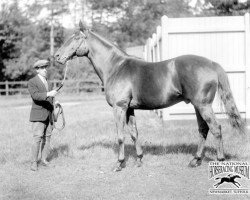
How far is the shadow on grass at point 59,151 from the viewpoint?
285 inches

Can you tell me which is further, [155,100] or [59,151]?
[59,151]

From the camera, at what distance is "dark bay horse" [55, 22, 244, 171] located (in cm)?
573

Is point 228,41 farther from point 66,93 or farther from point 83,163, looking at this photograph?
point 66,93

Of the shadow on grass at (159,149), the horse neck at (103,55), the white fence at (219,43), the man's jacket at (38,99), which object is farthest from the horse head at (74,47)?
the white fence at (219,43)

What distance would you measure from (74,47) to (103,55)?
0.54m

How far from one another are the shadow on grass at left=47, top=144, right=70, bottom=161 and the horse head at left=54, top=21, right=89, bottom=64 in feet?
6.51

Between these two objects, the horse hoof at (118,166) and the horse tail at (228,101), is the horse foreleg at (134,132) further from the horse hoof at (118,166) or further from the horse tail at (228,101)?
the horse tail at (228,101)

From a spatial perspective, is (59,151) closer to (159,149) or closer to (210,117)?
(159,149)

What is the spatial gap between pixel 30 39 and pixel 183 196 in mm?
32766

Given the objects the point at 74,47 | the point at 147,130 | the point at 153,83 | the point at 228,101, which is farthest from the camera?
the point at 147,130

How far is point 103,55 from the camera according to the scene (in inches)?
257

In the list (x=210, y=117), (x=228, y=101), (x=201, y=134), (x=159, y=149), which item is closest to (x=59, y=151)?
(x=159, y=149)

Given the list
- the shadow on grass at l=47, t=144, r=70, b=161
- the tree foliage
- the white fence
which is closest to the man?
the shadow on grass at l=47, t=144, r=70, b=161

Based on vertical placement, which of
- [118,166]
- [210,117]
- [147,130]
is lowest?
[147,130]
